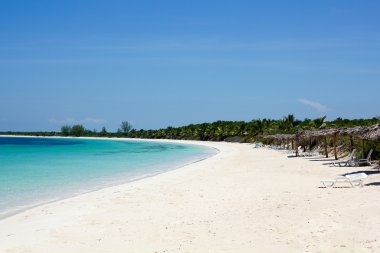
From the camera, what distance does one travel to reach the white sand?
639 cm

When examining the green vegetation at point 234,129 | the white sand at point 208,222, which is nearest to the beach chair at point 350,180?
the white sand at point 208,222

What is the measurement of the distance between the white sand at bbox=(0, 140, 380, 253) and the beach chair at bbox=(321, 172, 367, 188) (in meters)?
0.26

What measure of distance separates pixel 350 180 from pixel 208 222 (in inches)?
207

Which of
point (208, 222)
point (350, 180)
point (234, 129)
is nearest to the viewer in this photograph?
point (208, 222)

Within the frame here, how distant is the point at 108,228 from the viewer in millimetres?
7793

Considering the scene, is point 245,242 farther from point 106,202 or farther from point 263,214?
point 106,202

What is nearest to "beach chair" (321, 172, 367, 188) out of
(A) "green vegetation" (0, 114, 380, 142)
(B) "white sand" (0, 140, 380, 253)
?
(B) "white sand" (0, 140, 380, 253)

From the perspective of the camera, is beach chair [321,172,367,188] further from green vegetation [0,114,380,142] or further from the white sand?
green vegetation [0,114,380,142]

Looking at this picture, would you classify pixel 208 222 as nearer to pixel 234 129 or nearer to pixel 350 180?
pixel 350 180

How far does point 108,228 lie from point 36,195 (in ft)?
20.5

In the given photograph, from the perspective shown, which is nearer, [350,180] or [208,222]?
[208,222]

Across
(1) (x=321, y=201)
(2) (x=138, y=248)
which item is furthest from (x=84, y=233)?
(1) (x=321, y=201)

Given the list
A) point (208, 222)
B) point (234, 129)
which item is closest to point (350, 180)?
point (208, 222)

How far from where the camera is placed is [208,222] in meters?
7.98
